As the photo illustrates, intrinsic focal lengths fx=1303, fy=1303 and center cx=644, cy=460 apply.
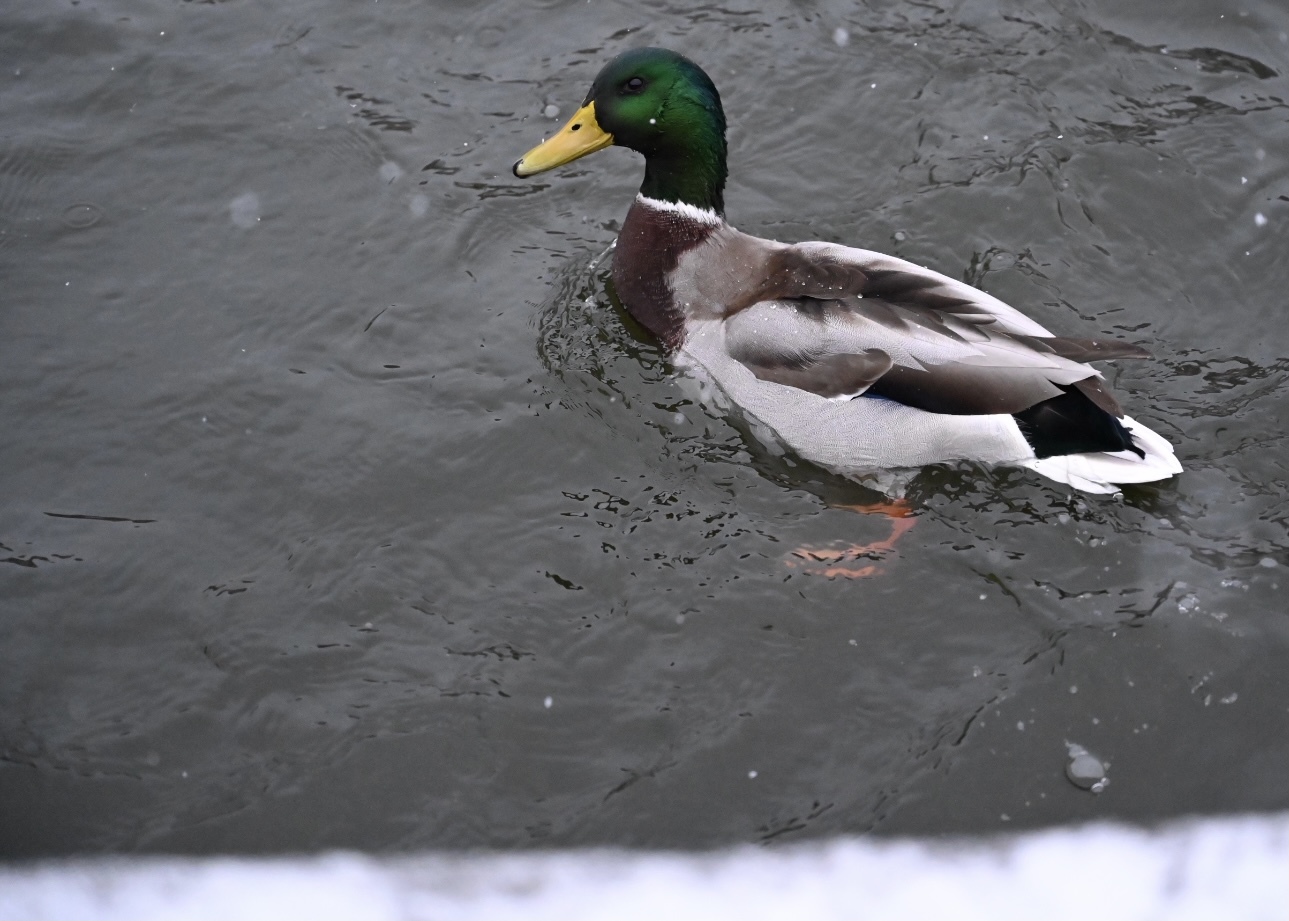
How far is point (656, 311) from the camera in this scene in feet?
17.6

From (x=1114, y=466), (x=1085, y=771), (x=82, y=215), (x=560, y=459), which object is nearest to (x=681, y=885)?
(x=1085, y=771)

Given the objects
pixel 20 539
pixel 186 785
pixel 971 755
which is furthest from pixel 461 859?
pixel 20 539

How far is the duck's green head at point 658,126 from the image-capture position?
17.1 ft

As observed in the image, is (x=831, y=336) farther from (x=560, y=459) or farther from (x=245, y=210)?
(x=245, y=210)

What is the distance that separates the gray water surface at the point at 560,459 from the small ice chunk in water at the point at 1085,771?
0.11ft

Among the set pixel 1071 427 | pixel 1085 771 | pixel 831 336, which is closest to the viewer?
pixel 1085 771

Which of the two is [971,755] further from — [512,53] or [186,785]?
[512,53]

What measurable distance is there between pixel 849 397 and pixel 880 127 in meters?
2.05

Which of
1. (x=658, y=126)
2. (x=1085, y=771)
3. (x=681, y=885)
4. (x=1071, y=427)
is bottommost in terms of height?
(x=681, y=885)

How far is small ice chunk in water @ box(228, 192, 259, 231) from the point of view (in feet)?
19.5

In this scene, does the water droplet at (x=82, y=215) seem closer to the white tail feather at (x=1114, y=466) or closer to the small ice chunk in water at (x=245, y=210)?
the small ice chunk in water at (x=245, y=210)

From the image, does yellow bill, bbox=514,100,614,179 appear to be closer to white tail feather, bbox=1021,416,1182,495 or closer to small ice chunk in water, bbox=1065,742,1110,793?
white tail feather, bbox=1021,416,1182,495

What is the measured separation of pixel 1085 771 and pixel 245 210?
431 centimetres

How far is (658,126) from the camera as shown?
5.30m
